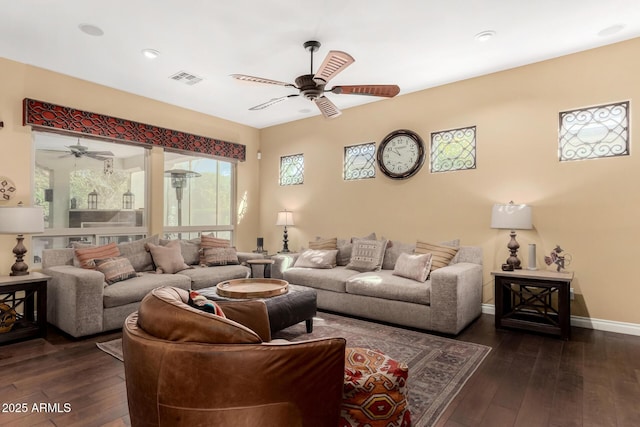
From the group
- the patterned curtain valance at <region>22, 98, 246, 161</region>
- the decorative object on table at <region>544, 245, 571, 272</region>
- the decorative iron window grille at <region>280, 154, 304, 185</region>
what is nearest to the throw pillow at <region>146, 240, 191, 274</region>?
the patterned curtain valance at <region>22, 98, 246, 161</region>

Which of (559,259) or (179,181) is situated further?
(179,181)

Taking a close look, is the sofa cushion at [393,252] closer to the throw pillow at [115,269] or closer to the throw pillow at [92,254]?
the throw pillow at [115,269]

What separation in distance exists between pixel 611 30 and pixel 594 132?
3.10 feet

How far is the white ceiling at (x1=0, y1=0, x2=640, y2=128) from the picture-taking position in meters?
2.84

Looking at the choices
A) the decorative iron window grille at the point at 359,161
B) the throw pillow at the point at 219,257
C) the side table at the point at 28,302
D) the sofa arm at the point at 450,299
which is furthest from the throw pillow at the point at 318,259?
the side table at the point at 28,302

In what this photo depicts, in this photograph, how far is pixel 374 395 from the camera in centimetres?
171

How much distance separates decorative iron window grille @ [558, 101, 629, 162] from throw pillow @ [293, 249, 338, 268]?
2.86 m

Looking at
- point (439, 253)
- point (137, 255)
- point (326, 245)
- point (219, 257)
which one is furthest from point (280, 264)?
point (439, 253)

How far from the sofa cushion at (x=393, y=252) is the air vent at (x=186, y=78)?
10.6 feet

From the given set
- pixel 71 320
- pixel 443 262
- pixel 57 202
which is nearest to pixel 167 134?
pixel 57 202

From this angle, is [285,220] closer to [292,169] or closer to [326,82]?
[292,169]

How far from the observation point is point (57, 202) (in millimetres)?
4191

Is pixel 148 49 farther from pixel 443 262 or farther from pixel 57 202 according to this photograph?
pixel 443 262

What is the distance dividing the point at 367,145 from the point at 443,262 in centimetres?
218
